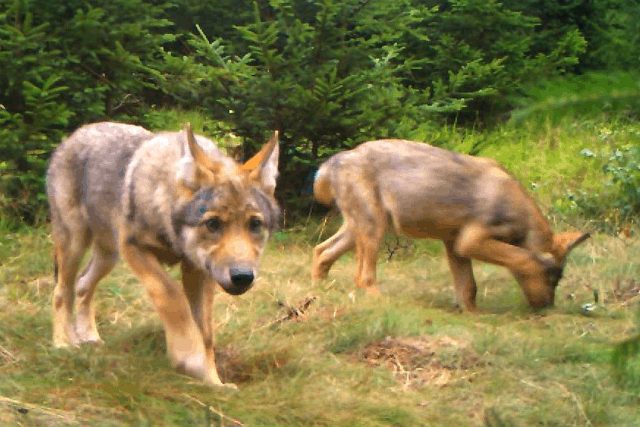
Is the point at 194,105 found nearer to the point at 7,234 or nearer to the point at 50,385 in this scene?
→ the point at 7,234

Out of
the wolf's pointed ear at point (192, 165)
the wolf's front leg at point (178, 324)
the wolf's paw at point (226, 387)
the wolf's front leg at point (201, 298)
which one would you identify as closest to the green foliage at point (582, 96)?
the wolf's pointed ear at point (192, 165)

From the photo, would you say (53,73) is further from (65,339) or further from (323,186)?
(65,339)

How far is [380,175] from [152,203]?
391 centimetres

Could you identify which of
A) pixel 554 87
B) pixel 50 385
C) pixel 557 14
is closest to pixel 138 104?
pixel 50 385

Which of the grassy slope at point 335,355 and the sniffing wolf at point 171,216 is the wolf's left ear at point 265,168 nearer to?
the sniffing wolf at point 171,216

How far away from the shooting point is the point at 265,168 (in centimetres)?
640

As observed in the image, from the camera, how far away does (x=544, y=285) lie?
931 cm

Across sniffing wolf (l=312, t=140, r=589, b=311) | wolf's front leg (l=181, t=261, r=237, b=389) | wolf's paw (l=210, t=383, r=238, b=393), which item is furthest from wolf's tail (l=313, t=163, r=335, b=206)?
wolf's paw (l=210, t=383, r=238, b=393)

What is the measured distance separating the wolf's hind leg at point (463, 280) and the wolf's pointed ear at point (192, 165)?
3.78 m

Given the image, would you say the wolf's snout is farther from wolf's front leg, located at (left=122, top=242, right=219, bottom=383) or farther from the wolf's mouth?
wolf's front leg, located at (left=122, top=242, right=219, bottom=383)

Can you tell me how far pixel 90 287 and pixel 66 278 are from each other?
248 mm

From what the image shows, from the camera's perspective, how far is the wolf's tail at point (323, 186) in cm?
1027

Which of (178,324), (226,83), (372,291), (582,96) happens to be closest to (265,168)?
(178,324)

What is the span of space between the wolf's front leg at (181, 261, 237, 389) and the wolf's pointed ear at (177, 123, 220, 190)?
2.12ft
